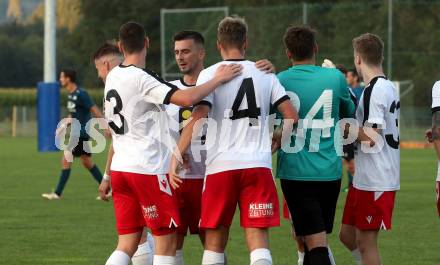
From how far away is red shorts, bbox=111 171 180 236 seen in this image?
7859 millimetres

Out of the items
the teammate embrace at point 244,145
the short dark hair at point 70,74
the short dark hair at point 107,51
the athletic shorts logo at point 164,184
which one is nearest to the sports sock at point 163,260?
the teammate embrace at point 244,145

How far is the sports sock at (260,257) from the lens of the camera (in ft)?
24.7

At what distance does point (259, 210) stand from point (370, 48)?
1.65 metres

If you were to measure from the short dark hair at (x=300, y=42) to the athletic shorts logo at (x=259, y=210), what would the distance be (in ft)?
3.86

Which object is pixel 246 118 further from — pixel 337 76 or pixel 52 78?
pixel 52 78

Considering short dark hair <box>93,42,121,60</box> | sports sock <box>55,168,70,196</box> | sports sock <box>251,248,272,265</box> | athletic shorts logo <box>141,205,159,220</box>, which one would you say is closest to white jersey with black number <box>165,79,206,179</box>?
short dark hair <box>93,42,121,60</box>

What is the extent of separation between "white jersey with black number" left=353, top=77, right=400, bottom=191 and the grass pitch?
214 cm

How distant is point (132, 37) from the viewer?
7.89m

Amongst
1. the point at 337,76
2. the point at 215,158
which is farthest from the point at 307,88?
the point at 215,158

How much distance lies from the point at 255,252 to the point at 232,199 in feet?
1.38

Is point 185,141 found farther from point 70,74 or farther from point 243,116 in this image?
point 70,74

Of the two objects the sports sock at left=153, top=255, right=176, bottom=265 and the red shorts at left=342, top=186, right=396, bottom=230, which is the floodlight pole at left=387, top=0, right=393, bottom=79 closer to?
the red shorts at left=342, top=186, right=396, bottom=230

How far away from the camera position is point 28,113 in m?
53.2

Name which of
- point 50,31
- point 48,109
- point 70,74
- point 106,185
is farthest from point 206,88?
point 48,109
